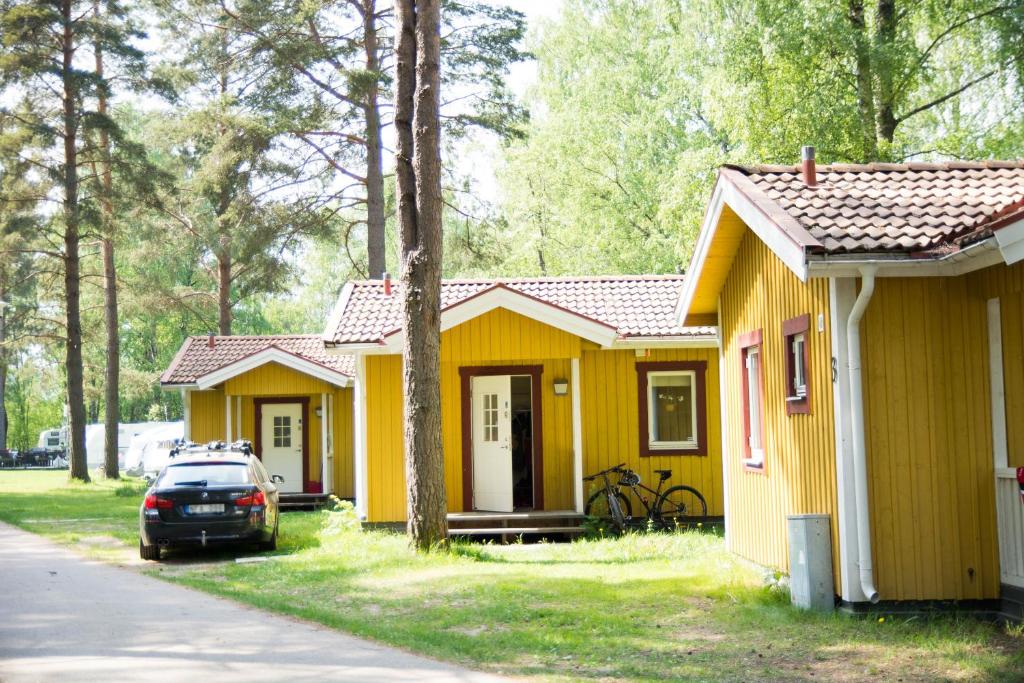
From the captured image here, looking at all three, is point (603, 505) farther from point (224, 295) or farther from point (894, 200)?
point (224, 295)

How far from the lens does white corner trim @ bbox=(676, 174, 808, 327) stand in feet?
31.5

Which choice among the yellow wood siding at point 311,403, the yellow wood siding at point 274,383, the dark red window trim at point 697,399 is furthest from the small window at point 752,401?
the yellow wood siding at point 274,383

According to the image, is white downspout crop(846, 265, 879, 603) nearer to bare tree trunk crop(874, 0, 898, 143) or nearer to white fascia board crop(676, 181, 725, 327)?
white fascia board crop(676, 181, 725, 327)

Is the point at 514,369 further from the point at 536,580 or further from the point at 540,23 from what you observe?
the point at 540,23

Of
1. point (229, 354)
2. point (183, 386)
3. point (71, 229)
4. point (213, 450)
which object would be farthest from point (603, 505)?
point (71, 229)

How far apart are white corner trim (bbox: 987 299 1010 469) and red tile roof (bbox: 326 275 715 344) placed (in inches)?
314

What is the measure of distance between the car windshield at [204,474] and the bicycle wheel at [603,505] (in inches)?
213

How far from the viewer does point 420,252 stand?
1487cm

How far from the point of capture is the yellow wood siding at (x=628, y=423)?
18750 millimetres

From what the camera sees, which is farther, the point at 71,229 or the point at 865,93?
the point at 71,229

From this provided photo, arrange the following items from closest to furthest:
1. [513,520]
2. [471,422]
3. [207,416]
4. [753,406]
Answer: [753,406], [513,520], [471,422], [207,416]

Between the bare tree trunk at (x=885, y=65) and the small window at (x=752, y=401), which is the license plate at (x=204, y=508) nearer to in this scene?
the small window at (x=752, y=401)

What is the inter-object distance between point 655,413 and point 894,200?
8.86 metres

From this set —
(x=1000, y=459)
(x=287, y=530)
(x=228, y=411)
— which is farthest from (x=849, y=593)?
(x=228, y=411)
